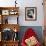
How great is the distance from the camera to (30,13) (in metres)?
5.91

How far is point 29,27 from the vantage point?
589 cm

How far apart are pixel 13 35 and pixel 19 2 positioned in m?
1.19

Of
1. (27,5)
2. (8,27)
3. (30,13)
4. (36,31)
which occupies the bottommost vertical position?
(36,31)

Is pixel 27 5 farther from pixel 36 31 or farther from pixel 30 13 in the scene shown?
pixel 36 31

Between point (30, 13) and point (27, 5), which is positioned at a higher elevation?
point (27, 5)

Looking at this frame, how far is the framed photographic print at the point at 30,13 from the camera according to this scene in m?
5.88

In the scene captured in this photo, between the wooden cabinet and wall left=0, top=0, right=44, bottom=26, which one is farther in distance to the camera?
wall left=0, top=0, right=44, bottom=26

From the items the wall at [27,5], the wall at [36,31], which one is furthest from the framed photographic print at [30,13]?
the wall at [36,31]

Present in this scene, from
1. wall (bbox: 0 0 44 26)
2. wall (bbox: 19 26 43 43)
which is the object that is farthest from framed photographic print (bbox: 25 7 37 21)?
wall (bbox: 19 26 43 43)

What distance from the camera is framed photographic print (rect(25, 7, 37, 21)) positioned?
5.88 metres

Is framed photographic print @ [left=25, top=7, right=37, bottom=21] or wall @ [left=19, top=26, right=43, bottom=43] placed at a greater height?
framed photographic print @ [left=25, top=7, right=37, bottom=21]

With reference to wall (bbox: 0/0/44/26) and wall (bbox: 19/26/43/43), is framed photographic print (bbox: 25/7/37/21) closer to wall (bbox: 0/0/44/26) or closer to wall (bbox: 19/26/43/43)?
wall (bbox: 0/0/44/26)

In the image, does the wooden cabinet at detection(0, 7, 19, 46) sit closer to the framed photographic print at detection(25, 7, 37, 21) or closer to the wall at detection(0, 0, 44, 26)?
the wall at detection(0, 0, 44, 26)

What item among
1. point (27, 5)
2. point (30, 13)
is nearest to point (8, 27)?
point (30, 13)
